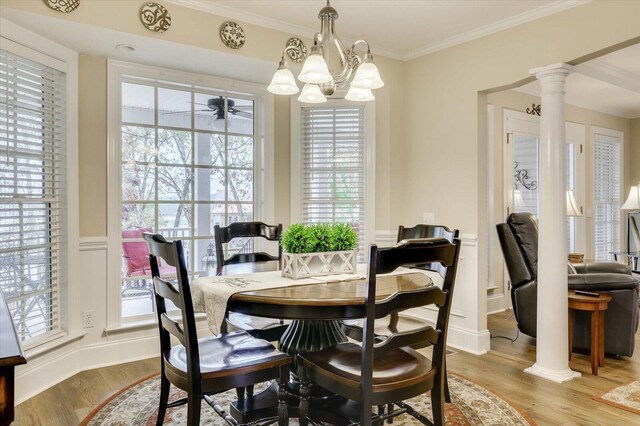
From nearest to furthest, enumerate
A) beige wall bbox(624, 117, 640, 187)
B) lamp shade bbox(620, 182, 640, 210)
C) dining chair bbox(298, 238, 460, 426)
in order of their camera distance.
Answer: dining chair bbox(298, 238, 460, 426) < lamp shade bbox(620, 182, 640, 210) < beige wall bbox(624, 117, 640, 187)

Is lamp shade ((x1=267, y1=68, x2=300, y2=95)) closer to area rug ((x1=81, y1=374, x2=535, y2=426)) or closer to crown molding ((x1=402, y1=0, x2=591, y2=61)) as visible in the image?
area rug ((x1=81, y1=374, x2=535, y2=426))

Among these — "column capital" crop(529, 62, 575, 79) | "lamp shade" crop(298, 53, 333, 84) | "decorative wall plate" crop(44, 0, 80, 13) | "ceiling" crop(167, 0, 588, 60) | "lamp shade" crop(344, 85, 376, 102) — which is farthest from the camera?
"ceiling" crop(167, 0, 588, 60)

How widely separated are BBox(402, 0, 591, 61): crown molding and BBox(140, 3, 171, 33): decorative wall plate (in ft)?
7.17

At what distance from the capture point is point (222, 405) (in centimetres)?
261

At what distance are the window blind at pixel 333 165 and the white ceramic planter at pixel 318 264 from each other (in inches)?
74.3

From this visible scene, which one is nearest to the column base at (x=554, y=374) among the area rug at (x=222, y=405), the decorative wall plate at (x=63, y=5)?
the area rug at (x=222, y=405)

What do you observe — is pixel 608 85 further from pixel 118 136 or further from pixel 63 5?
pixel 63 5

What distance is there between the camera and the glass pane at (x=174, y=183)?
12.0 ft

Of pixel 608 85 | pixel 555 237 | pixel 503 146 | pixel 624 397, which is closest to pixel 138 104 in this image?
pixel 555 237

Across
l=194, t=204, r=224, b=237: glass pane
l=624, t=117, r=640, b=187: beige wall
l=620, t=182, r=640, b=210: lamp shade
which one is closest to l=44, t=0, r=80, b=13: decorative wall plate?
l=194, t=204, r=224, b=237: glass pane

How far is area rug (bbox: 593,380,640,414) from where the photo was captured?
8.68 ft

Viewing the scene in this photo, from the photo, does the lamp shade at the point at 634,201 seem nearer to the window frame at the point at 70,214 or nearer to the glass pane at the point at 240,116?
the glass pane at the point at 240,116

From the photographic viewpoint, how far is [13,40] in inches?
108

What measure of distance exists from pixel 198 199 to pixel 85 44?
54.5 inches
